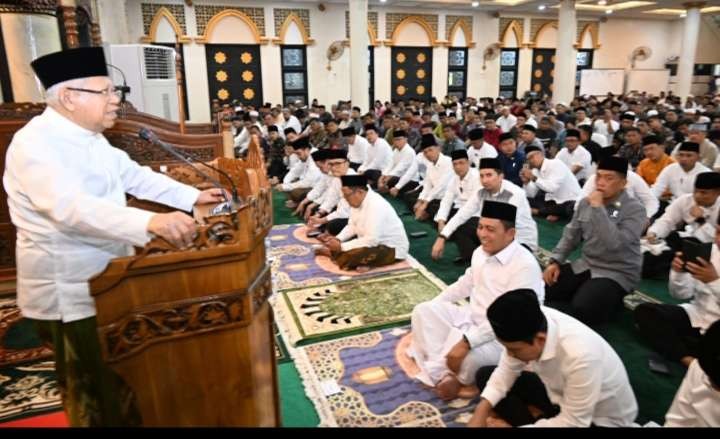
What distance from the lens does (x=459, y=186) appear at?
4594mm

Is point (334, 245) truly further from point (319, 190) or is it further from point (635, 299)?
point (635, 299)

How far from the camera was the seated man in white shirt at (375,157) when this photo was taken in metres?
6.98

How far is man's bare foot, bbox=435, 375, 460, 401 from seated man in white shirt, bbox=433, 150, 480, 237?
2.25 meters

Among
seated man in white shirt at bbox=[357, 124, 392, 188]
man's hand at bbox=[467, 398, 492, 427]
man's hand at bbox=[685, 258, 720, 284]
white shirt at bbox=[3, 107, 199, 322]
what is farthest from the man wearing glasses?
seated man in white shirt at bbox=[357, 124, 392, 188]

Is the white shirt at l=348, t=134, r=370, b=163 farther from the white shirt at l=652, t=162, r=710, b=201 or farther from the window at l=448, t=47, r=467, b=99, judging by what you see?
the window at l=448, t=47, r=467, b=99

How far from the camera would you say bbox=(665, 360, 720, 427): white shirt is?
1439 mm

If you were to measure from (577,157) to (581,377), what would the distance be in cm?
485

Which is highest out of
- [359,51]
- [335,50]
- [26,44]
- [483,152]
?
[335,50]

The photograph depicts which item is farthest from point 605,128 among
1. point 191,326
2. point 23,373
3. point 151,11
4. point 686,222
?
point 151,11

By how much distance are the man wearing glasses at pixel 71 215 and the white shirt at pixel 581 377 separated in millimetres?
1304

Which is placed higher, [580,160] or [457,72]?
[457,72]

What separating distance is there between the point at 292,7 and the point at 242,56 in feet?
5.38

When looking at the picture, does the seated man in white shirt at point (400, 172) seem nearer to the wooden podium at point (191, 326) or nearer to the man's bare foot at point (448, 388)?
the man's bare foot at point (448, 388)
